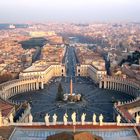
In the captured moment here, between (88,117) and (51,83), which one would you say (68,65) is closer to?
(51,83)

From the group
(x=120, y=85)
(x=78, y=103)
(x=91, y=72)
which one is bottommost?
(x=91, y=72)

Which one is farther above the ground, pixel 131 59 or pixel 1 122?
pixel 1 122

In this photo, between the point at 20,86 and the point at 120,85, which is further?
the point at 20,86

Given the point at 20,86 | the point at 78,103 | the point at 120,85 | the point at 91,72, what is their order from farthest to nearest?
the point at 91,72 < the point at 20,86 < the point at 120,85 < the point at 78,103

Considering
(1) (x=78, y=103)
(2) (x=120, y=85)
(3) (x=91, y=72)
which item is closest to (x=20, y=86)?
(1) (x=78, y=103)

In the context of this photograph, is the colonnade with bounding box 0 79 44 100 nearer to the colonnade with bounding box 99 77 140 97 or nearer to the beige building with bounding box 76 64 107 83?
the beige building with bounding box 76 64 107 83

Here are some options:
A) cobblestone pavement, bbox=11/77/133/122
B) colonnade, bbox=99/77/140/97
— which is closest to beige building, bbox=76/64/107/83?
colonnade, bbox=99/77/140/97

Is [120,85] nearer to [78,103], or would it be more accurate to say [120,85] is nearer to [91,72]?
[91,72]

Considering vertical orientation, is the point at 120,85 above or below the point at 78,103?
below

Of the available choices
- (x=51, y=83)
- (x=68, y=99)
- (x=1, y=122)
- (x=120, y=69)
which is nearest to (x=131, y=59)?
(x=120, y=69)
